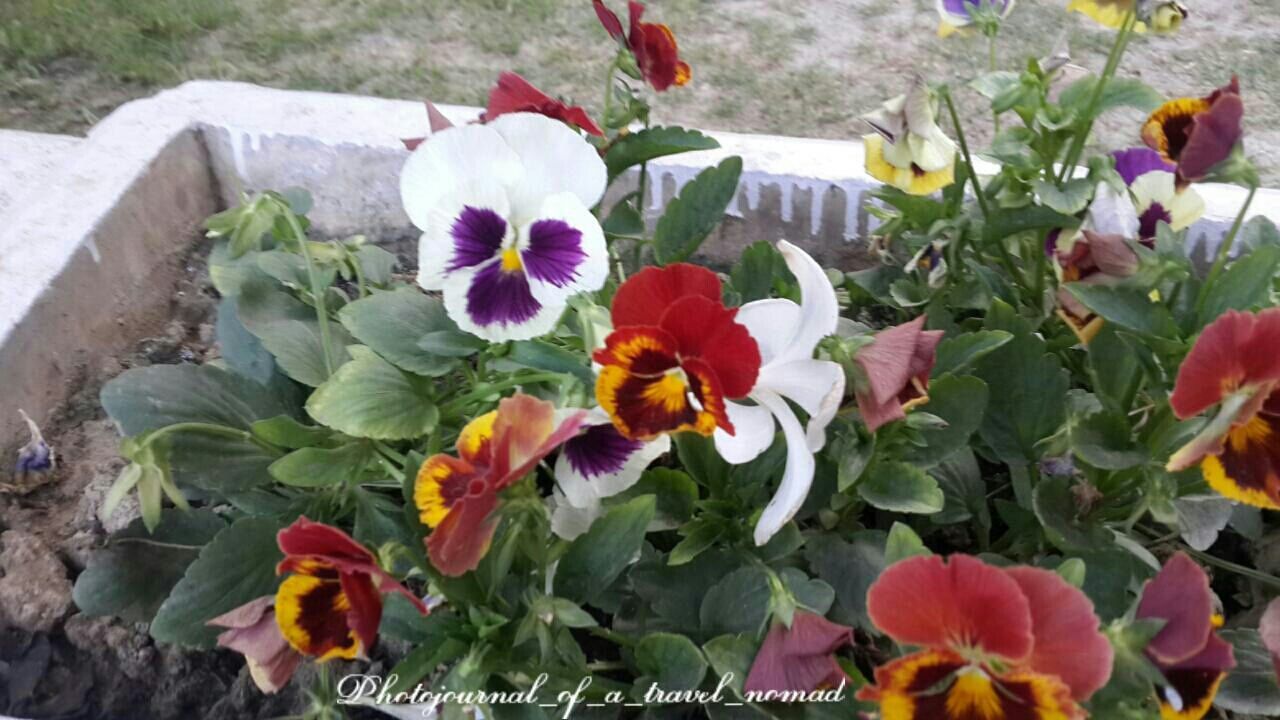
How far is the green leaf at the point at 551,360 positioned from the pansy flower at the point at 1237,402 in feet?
1.00

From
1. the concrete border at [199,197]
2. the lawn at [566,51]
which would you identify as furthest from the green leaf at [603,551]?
the lawn at [566,51]

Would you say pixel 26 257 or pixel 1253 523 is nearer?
pixel 1253 523

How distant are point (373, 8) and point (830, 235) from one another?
161 cm

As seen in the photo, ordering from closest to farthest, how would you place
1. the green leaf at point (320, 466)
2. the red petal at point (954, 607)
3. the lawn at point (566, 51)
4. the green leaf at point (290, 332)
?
the red petal at point (954, 607), the green leaf at point (320, 466), the green leaf at point (290, 332), the lawn at point (566, 51)

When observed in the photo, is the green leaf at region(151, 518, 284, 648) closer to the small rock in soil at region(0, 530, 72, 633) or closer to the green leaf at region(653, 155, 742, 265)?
the small rock in soil at region(0, 530, 72, 633)

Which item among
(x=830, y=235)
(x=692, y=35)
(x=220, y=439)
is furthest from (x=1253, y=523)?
(x=692, y=35)

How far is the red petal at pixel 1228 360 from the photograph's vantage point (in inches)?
18.2

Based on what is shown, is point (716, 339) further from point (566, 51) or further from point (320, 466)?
point (566, 51)

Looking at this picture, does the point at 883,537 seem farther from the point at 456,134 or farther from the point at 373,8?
the point at 373,8

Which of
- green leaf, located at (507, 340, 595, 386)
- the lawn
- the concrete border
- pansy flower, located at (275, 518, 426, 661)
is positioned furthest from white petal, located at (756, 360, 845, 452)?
→ the lawn

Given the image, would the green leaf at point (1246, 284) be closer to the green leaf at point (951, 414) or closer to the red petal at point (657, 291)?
the green leaf at point (951, 414)

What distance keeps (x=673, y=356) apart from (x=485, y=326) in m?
0.15

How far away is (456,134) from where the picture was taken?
1.89 feet

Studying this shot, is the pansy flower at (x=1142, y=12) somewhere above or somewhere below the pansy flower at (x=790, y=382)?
above
